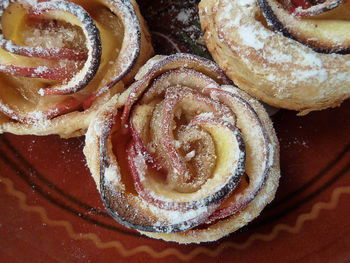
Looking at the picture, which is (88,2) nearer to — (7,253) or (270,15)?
(270,15)

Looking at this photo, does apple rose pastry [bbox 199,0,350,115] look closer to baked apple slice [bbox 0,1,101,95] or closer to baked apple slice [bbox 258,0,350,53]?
baked apple slice [bbox 258,0,350,53]

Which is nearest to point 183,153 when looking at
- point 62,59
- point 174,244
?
point 174,244

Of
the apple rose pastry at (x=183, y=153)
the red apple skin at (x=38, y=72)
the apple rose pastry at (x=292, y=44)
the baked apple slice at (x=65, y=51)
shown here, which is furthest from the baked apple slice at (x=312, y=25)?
the red apple skin at (x=38, y=72)

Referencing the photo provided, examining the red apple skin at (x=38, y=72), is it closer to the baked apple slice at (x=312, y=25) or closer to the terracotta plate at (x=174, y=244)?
the terracotta plate at (x=174, y=244)

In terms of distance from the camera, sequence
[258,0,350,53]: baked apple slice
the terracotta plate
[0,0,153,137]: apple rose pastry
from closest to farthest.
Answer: [258,0,350,53]: baked apple slice < [0,0,153,137]: apple rose pastry < the terracotta plate

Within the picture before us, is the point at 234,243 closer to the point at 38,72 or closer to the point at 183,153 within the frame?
the point at 183,153

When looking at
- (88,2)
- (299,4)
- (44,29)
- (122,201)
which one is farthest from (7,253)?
(299,4)

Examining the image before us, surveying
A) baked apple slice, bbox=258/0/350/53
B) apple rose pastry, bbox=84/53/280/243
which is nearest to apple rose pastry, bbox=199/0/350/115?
baked apple slice, bbox=258/0/350/53
